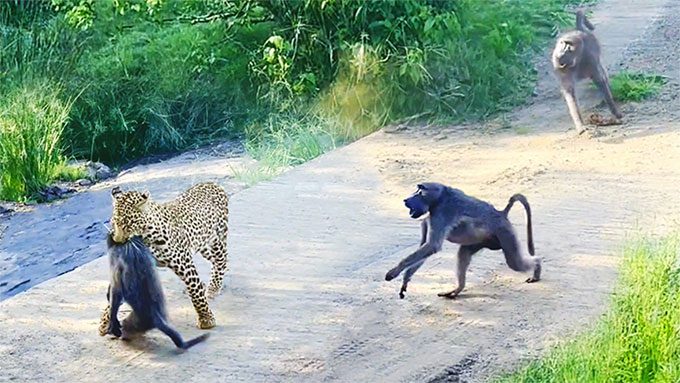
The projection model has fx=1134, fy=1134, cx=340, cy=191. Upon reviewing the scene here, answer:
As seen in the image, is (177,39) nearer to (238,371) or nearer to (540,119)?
(540,119)

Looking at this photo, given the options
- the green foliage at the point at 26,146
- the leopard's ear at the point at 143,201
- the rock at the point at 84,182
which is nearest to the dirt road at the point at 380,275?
the leopard's ear at the point at 143,201

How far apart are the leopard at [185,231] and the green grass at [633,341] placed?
5.60 feet

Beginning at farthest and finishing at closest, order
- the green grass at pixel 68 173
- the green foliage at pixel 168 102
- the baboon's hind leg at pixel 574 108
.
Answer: the green foliage at pixel 168 102 < the green grass at pixel 68 173 < the baboon's hind leg at pixel 574 108

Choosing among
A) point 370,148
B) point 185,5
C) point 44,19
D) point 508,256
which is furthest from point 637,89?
point 44,19

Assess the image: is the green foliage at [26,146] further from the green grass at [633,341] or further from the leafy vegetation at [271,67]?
the green grass at [633,341]

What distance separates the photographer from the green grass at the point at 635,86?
31.8ft

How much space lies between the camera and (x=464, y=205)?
5945 mm

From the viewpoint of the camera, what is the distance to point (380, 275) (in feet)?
21.1

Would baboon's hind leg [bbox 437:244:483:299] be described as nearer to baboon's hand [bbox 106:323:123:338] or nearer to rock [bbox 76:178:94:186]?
baboon's hand [bbox 106:323:123:338]

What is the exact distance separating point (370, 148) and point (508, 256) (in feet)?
11.5

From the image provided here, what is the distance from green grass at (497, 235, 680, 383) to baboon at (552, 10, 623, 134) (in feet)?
12.2

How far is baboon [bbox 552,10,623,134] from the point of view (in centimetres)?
912

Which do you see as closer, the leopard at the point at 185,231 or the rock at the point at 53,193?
the leopard at the point at 185,231

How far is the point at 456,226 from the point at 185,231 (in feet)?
4.69
